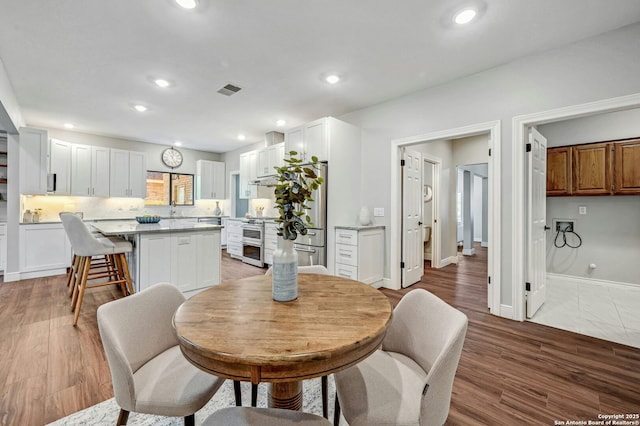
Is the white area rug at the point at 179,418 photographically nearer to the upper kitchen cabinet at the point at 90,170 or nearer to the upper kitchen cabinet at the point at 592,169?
the upper kitchen cabinet at the point at 592,169

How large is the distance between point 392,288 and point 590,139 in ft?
11.8

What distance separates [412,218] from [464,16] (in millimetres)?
2565

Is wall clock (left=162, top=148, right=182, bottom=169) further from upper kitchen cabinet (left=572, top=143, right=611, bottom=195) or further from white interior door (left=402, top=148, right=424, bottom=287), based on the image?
upper kitchen cabinet (left=572, top=143, right=611, bottom=195)

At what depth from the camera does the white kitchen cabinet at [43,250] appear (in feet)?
14.5

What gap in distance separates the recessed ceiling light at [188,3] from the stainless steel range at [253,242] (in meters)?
3.74

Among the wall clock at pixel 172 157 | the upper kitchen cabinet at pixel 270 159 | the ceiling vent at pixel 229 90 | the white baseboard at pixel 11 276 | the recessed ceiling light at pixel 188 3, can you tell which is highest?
the ceiling vent at pixel 229 90

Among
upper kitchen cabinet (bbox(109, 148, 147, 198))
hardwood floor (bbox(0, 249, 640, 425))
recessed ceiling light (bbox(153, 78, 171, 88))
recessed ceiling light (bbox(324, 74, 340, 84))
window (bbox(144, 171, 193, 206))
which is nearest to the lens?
hardwood floor (bbox(0, 249, 640, 425))

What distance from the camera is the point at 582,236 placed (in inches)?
166

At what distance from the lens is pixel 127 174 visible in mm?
6043

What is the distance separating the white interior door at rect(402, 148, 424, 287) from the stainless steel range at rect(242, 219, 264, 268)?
271 centimetres

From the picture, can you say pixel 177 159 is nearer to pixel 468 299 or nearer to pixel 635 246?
pixel 468 299

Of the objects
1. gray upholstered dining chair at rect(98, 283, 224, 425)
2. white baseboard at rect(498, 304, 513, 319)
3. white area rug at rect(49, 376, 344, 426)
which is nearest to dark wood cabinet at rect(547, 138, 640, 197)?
white baseboard at rect(498, 304, 513, 319)

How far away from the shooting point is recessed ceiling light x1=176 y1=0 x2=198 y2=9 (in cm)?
204

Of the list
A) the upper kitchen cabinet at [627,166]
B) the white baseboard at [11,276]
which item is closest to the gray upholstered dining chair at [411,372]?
the upper kitchen cabinet at [627,166]
